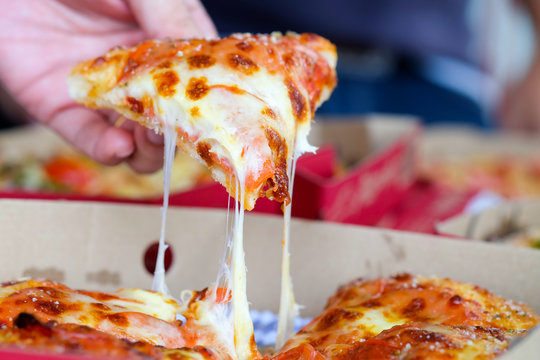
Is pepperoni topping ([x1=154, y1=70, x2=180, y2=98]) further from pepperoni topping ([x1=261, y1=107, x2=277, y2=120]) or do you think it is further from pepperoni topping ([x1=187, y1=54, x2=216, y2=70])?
pepperoni topping ([x1=261, y1=107, x2=277, y2=120])

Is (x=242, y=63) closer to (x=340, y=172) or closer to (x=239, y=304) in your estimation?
(x=239, y=304)

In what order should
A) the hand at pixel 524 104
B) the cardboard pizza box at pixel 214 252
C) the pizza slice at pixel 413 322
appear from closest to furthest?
the pizza slice at pixel 413 322 < the cardboard pizza box at pixel 214 252 < the hand at pixel 524 104

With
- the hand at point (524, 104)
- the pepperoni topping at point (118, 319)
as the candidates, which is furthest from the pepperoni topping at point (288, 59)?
the hand at point (524, 104)

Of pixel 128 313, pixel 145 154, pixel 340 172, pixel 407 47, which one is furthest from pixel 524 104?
pixel 128 313

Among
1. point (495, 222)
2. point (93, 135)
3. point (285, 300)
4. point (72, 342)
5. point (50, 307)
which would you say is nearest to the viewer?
point (72, 342)

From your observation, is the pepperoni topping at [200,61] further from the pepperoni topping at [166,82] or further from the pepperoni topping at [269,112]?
the pepperoni topping at [269,112]

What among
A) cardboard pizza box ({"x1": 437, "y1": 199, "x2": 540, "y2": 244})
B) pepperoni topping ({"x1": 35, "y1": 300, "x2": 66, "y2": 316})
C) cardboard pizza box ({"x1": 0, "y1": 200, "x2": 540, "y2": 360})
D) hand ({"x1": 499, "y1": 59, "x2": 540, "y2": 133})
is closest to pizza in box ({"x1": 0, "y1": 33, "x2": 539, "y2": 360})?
pepperoni topping ({"x1": 35, "y1": 300, "x2": 66, "y2": 316})
